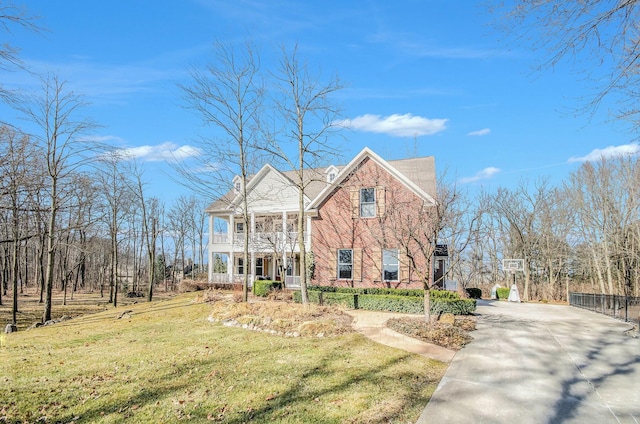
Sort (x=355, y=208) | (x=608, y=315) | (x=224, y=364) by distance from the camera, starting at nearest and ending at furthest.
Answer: (x=224, y=364)
(x=608, y=315)
(x=355, y=208)

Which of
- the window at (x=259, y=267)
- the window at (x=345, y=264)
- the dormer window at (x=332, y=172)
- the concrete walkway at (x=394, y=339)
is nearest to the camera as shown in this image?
the concrete walkway at (x=394, y=339)

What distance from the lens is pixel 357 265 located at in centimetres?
2114

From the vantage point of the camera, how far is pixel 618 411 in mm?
6082

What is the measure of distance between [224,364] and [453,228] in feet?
29.1

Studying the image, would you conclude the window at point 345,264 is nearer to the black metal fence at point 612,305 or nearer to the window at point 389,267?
the window at point 389,267

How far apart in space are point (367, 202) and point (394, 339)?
11.6m

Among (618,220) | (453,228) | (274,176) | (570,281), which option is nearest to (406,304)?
(453,228)

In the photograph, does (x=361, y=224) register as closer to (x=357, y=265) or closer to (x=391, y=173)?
(x=357, y=265)

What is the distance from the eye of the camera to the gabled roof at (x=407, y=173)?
20.2 m

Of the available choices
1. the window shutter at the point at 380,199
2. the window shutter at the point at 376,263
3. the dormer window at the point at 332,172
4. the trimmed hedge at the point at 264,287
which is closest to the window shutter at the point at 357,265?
the window shutter at the point at 376,263

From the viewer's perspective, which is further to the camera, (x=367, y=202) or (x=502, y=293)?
(x=502, y=293)

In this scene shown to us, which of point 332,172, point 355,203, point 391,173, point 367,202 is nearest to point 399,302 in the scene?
point 367,202

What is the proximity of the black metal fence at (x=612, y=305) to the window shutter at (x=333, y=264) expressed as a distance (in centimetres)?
1297

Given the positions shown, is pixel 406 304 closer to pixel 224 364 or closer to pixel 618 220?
pixel 224 364
